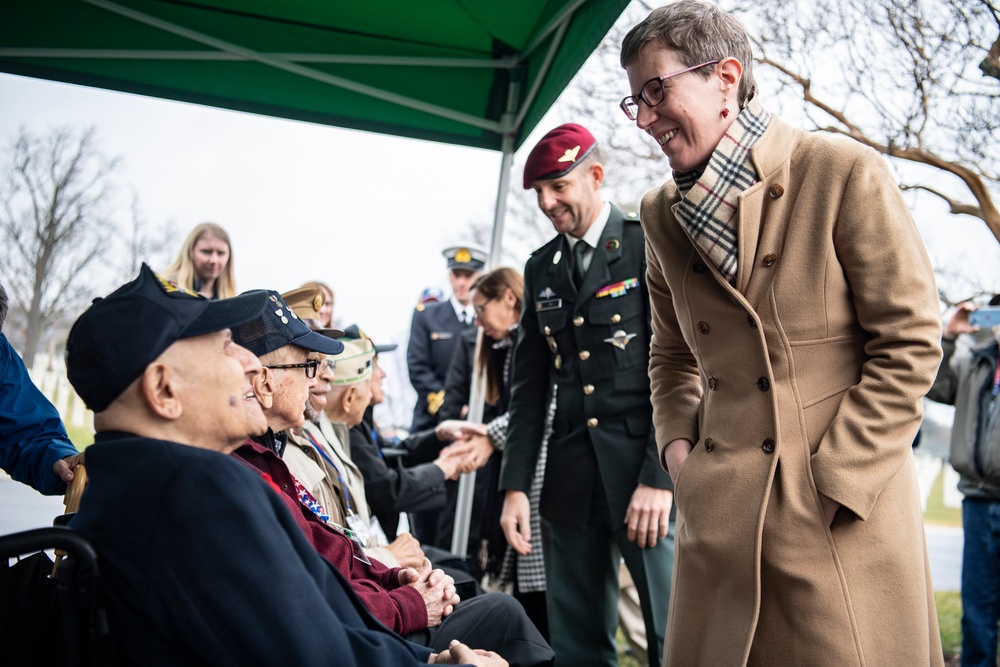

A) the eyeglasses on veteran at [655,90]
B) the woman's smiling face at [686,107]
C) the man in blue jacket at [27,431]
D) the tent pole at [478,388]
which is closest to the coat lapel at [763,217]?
the woman's smiling face at [686,107]

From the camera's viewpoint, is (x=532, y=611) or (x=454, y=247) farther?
(x=454, y=247)

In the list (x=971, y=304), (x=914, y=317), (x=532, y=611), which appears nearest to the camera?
(x=914, y=317)

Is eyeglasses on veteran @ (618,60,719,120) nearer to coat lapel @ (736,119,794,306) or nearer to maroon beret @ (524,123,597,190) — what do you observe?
coat lapel @ (736,119,794,306)

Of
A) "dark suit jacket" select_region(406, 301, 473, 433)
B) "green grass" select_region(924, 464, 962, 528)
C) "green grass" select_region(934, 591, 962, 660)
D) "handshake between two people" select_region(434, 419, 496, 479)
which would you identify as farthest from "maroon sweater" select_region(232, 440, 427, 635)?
"green grass" select_region(924, 464, 962, 528)

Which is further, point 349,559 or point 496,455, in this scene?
point 496,455

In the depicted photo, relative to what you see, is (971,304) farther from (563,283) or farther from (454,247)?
(454,247)

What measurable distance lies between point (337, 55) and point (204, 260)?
4.79ft

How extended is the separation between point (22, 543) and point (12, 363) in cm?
142

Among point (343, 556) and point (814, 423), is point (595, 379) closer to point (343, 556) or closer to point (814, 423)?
point (343, 556)

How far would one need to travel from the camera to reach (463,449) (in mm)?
4148

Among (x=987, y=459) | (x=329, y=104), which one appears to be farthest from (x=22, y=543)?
(x=987, y=459)

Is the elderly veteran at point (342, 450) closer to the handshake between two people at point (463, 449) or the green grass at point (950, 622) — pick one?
the handshake between two people at point (463, 449)

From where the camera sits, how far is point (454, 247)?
7570mm

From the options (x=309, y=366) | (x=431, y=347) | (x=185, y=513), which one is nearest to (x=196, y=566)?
(x=185, y=513)
